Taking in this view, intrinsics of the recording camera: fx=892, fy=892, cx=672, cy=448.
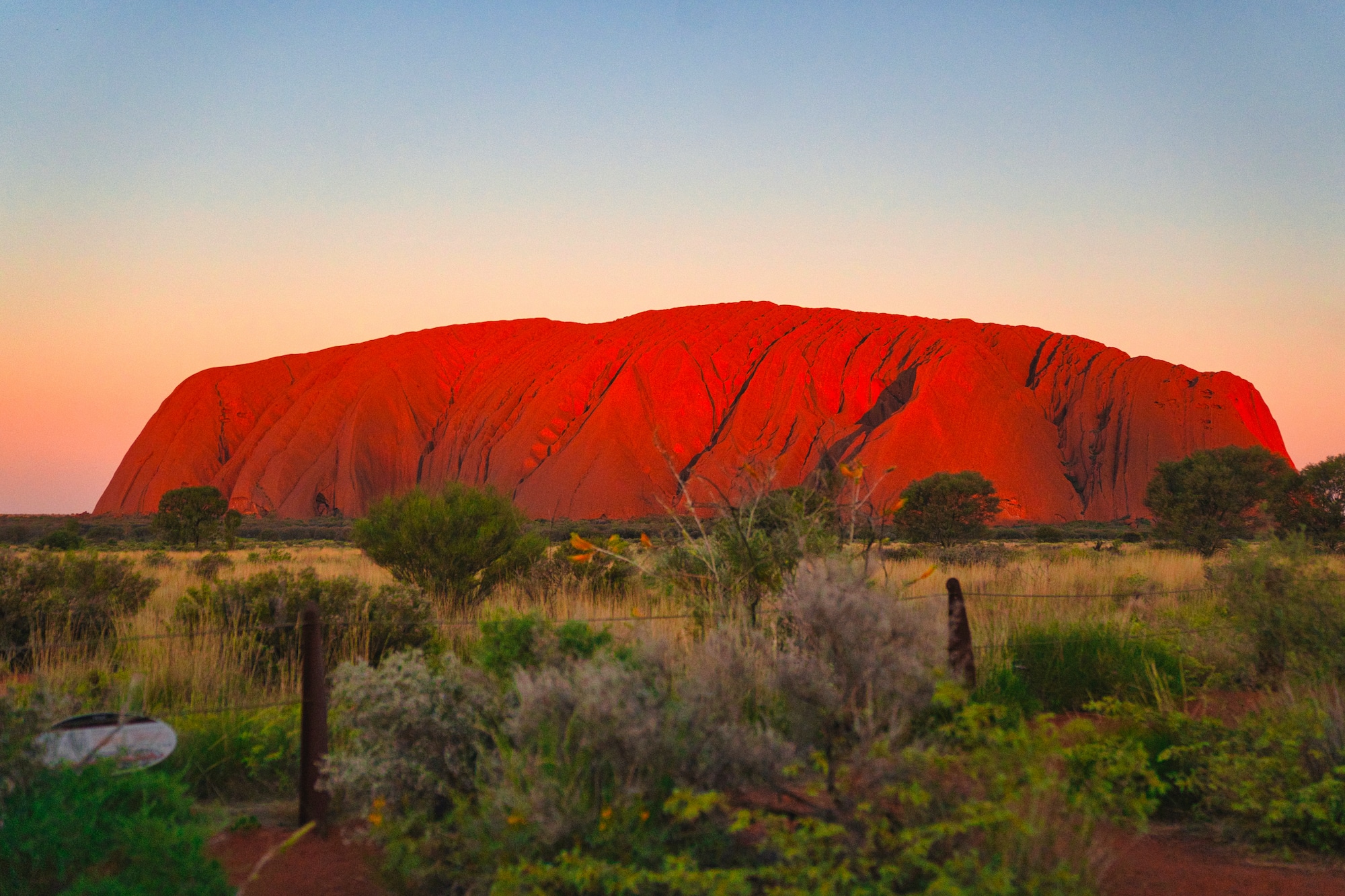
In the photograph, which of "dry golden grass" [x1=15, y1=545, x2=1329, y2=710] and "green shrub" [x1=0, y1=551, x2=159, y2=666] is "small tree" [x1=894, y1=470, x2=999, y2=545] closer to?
"dry golden grass" [x1=15, y1=545, x2=1329, y2=710]

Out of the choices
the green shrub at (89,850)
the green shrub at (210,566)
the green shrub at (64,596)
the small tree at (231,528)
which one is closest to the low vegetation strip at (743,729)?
the green shrub at (89,850)

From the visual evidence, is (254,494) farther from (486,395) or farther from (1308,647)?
(1308,647)

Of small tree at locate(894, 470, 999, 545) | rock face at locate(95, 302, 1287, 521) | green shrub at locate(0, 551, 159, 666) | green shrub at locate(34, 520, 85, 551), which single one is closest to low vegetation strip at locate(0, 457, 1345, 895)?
green shrub at locate(0, 551, 159, 666)

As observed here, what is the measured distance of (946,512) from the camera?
88.7 ft

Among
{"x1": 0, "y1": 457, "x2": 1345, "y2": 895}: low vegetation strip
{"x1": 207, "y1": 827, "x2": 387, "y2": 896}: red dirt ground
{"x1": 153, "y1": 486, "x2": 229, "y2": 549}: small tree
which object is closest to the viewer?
{"x1": 0, "y1": 457, "x2": 1345, "y2": 895}: low vegetation strip

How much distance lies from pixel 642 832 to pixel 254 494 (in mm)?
68066

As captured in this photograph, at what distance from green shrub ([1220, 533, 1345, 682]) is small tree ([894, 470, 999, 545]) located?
19.0 m

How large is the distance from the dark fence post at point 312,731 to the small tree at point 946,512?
23.5 meters

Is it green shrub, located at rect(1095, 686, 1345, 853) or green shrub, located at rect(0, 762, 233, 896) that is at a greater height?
green shrub, located at rect(0, 762, 233, 896)

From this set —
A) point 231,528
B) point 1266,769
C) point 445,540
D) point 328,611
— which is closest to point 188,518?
point 231,528

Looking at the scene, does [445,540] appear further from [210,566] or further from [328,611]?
[210,566]

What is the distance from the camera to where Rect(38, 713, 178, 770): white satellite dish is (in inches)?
149

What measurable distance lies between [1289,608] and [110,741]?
26.4ft

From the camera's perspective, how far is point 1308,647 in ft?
22.9
